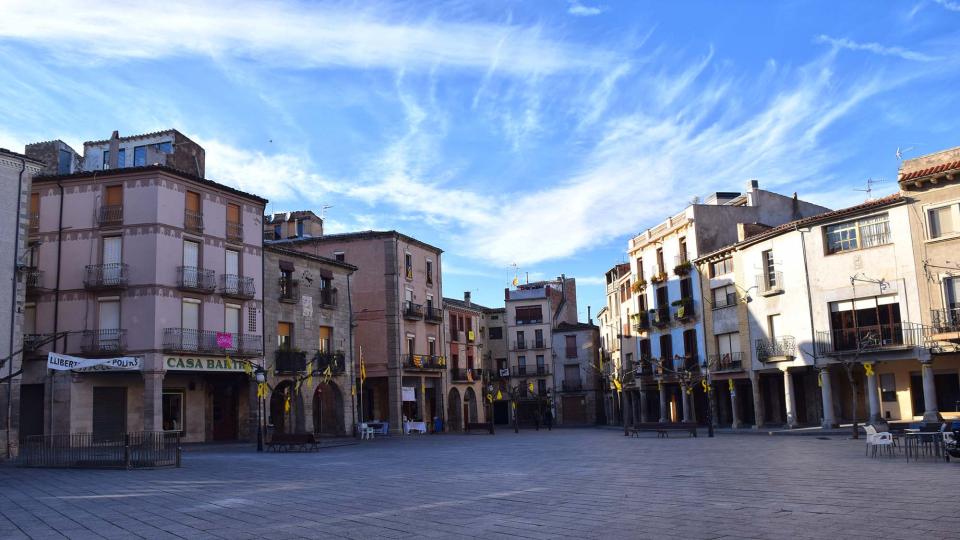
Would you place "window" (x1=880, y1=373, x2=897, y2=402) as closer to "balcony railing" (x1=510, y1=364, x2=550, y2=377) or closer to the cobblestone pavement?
the cobblestone pavement

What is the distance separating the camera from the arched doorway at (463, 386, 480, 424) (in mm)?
64188

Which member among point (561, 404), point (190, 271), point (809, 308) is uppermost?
point (190, 271)

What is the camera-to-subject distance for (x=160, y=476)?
19266 millimetres

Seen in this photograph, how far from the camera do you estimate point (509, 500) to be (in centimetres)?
1312

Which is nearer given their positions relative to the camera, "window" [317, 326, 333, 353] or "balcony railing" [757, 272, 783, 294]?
"balcony railing" [757, 272, 783, 294]

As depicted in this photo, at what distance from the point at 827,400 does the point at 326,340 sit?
2669 cm

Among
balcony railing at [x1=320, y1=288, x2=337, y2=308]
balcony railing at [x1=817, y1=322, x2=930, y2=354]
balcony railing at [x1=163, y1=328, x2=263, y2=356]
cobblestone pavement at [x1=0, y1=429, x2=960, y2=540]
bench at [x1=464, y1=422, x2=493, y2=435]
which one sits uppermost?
balcony railing at [x1=320, y1=288, x2=337, y2=308]

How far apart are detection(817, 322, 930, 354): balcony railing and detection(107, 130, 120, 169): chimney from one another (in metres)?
35.8

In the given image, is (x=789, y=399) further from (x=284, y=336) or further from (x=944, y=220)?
(x=284, y=336)

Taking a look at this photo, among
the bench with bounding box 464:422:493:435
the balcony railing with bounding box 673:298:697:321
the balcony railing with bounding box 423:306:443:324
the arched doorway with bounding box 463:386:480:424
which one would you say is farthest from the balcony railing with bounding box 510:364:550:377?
the balcony railing with bounding box 673:298:697:321

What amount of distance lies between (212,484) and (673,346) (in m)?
39.6

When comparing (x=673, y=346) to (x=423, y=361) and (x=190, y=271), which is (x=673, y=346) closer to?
(x=423, y=361)

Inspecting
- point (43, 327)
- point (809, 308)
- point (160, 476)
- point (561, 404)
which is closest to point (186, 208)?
point (43, 327)

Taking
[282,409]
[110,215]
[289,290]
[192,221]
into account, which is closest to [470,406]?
[282,409]
